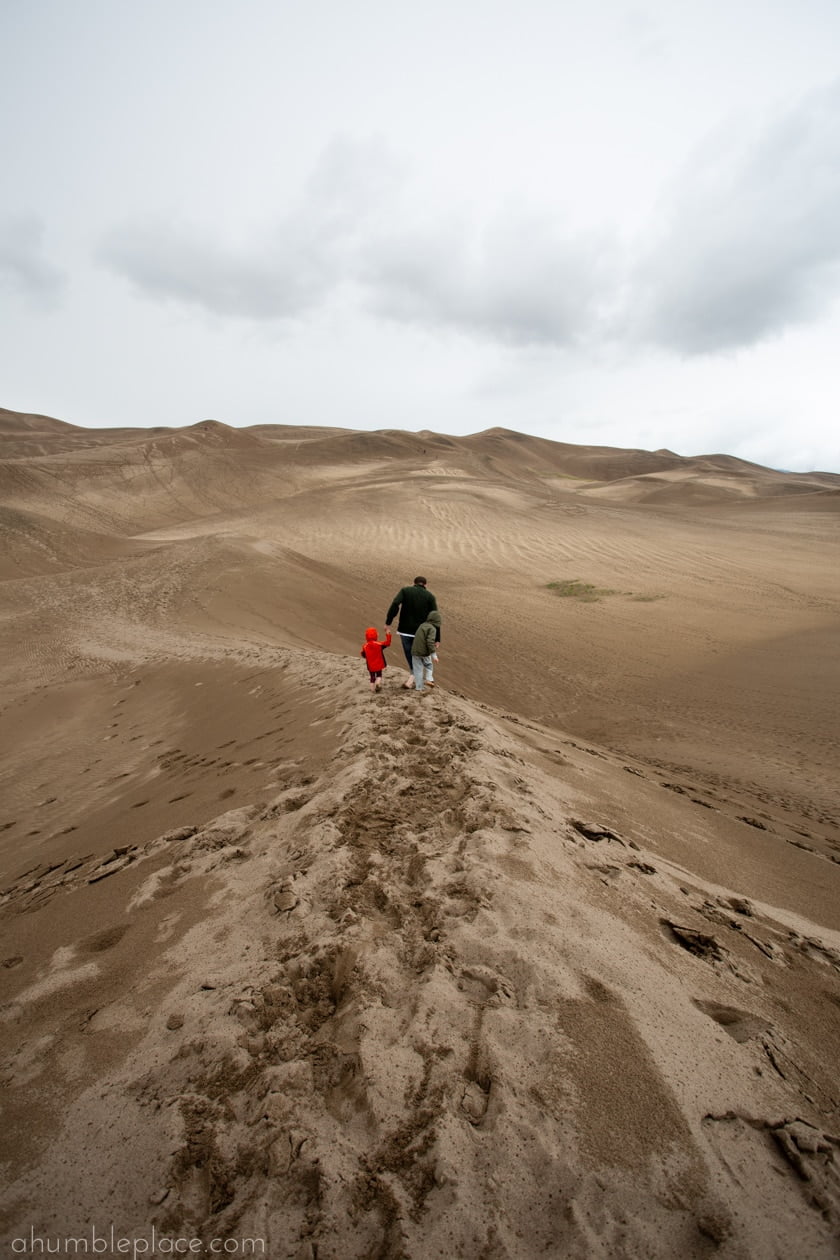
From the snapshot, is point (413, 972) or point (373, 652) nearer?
point (413, 972)

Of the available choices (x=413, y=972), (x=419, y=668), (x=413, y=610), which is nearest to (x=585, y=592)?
(x=413, y=610)

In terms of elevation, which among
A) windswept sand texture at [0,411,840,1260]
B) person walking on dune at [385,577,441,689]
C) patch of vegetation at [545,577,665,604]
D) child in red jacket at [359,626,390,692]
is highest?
person walking on dune at [385,577,441,689]

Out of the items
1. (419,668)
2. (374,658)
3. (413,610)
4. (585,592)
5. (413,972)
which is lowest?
(585,592)

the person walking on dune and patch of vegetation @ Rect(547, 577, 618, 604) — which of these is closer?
the person walking on dune

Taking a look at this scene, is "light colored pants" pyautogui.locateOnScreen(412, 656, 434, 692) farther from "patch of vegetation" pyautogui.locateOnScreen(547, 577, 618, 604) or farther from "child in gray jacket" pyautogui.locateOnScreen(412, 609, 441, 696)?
"patch of vegetation" pyautogui.locateOnScreen(547, 577, 618, 604)

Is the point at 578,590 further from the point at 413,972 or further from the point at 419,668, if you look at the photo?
the point at 413,972

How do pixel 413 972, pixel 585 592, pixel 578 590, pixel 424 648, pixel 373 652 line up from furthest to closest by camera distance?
1. pixel 578 590
2. pixel 585 592
3. pixel 424 648
4. pixel 373 652
5. pixel 413 972

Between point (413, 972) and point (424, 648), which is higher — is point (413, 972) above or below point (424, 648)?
below

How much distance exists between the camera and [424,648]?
5.73m

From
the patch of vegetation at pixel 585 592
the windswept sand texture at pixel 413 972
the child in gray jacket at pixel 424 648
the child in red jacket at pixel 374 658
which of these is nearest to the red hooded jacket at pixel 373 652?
the child in red jacket at pixel 374 658

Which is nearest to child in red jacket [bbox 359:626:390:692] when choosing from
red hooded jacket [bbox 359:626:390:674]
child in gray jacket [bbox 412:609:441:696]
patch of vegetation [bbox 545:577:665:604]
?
red hooded jacket [bbox 359:626:390:674]

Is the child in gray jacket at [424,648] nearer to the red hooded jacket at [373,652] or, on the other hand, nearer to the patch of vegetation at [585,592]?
the red hooded jacket at [373,652]

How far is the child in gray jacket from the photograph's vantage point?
224 inches

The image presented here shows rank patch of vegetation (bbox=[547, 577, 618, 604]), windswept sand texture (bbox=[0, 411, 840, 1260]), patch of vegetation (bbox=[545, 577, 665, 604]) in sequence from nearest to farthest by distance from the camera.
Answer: windswept sand texture (bbox=[0, 411, 840, 1260]), patch of vegetation (bbox=[545, 577, 665, 604]), patch of vegetation (bbox=[547, 577, 618, 604])
